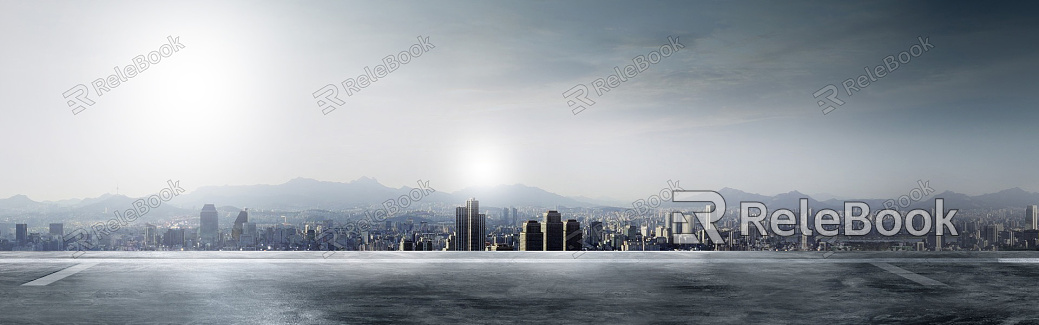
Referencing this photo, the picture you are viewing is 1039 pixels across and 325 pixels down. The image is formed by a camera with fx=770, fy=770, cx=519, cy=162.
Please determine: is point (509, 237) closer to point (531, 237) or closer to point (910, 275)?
point (531, 237)

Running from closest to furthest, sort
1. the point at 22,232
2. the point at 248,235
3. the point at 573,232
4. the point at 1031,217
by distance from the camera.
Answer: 1. the point at 573,232
2. the point at 22,232
3. the point at 248,235
4. the point at 1031,217

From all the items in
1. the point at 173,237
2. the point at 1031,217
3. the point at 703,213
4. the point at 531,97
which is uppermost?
the point at 531,97

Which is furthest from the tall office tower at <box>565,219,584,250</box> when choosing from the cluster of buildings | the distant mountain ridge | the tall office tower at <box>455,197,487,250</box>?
the distant mountain ridge

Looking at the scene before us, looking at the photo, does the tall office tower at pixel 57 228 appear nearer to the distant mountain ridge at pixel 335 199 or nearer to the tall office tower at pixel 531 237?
the distant mountain ridge at pixel 335 199

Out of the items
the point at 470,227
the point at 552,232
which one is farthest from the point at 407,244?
the point at 470,227

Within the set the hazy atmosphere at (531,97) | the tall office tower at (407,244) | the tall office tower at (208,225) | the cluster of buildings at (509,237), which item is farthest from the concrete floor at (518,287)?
the hazy atmosphere at (531,97)

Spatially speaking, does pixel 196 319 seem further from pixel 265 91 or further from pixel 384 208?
pixel 265 91
